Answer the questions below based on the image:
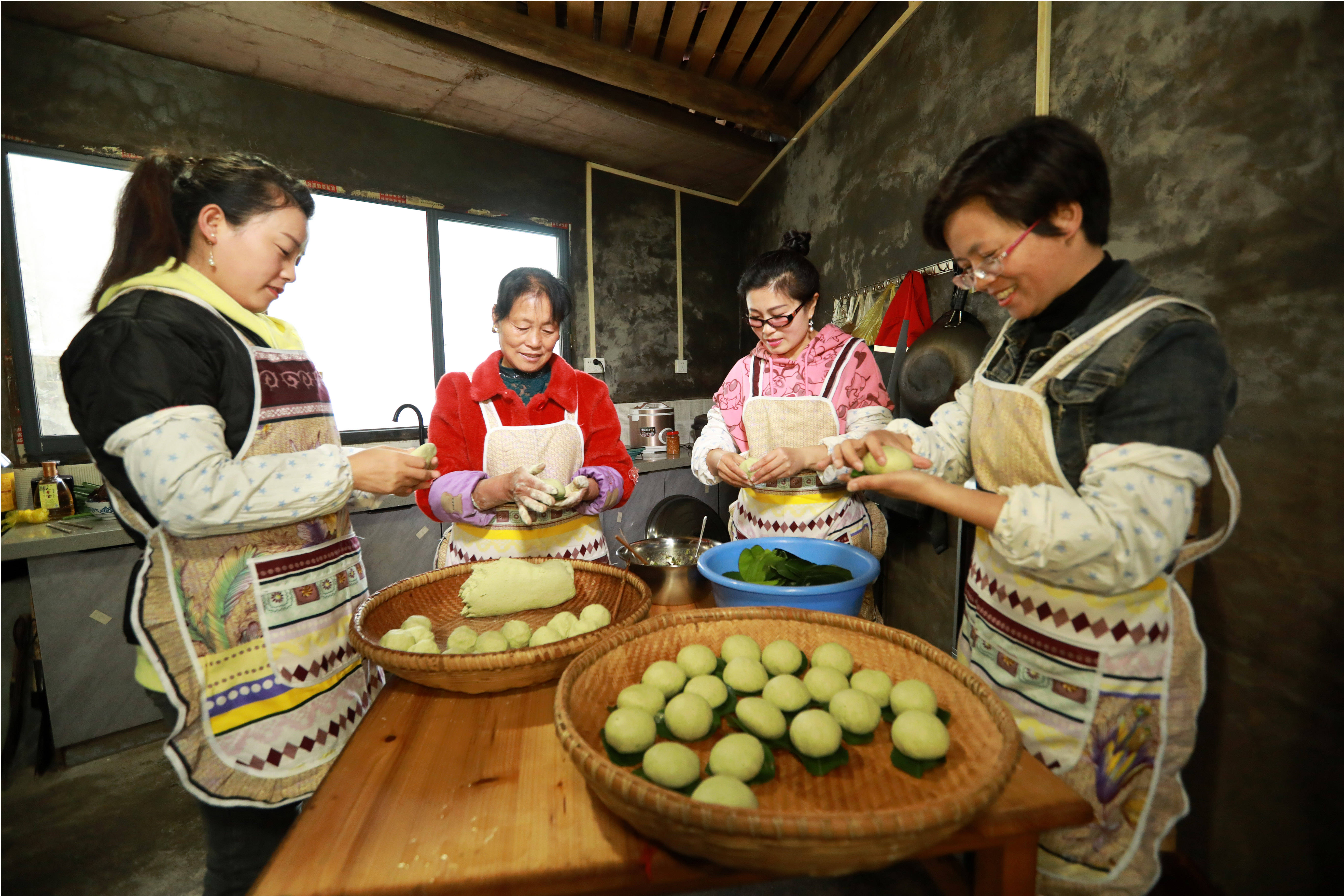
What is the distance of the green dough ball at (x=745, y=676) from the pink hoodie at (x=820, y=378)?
4.33ft

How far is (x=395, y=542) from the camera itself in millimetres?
3551

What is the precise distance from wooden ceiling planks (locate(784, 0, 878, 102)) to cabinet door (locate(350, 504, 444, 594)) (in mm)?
3954

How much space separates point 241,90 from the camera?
366cm

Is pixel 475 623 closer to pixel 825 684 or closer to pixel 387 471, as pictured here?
pixel 387 471

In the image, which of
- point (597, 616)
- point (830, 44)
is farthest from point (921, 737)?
point (830, 44)

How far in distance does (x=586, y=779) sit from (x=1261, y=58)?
232 cm

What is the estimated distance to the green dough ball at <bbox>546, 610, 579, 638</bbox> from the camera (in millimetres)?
1280

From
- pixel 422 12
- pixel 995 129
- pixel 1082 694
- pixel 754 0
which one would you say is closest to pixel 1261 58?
pixel 995 129

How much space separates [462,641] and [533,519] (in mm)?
734

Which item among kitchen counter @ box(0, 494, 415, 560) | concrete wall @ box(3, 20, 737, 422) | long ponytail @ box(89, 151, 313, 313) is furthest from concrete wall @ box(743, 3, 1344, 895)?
concrete wall @ box(3, 20, 737, 422)

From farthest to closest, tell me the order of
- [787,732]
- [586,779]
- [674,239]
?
[674,239], [787,732], [586,779]

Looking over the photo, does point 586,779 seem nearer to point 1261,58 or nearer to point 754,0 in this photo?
point 1261,58

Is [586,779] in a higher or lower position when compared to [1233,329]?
lower

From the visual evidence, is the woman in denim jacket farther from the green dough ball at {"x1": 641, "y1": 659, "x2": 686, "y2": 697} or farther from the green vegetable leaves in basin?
the green dough ball at {"x1": 641, "y1": 659, "x2": 686, "y2": 697}
